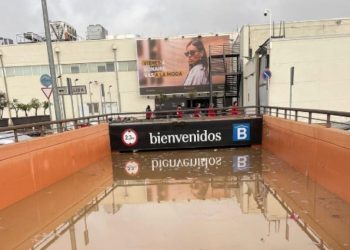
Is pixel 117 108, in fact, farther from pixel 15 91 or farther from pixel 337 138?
pixel 337 138

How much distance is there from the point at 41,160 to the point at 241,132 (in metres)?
8.12

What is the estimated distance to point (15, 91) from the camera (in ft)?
133

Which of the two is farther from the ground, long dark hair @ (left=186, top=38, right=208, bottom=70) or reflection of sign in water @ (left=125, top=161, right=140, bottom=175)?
long dark hair @ (left=186, top=38, right=208, bottom=70)

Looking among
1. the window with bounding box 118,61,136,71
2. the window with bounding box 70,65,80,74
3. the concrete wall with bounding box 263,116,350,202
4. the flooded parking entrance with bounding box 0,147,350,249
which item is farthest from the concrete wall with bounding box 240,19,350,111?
the window with bounding box 70,65,80,74

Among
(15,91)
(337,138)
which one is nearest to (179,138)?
(337,138)

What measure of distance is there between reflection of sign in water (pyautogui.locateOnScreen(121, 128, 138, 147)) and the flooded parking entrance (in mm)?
3782

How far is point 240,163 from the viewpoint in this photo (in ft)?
32.8

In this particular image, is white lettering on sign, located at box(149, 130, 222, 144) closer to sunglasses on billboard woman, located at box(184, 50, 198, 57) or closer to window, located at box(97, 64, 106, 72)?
sunglasses on billboard woman, located at box(184, 50, 198, 57)

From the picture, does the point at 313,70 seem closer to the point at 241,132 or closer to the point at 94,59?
the point at 241,132

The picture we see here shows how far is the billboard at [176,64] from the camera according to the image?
Answer: 119 feet

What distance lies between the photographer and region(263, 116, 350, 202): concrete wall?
19.1 feet

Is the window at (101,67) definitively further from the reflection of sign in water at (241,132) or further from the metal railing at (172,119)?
the reflection of sign in water at (241,132)

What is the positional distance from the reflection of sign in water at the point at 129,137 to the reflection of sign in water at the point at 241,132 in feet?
13.9

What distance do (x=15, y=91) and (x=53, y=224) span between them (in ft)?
132
